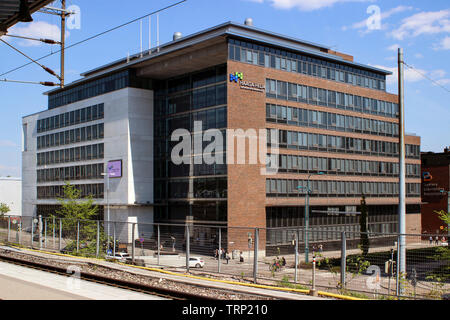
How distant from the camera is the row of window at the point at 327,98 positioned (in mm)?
60963

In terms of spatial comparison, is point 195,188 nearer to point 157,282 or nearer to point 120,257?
point 120,257

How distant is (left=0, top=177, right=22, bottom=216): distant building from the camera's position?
119438 millimetres

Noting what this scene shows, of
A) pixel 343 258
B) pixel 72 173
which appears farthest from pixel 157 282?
pixel 72 173

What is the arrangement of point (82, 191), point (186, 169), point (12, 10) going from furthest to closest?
point (82, 191), point (186, 169), point (12, 10)

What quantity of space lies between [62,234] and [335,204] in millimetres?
47138

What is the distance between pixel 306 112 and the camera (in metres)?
64.7

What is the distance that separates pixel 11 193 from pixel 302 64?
8662 centimetres

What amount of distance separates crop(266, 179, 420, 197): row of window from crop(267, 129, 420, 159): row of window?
4.46m

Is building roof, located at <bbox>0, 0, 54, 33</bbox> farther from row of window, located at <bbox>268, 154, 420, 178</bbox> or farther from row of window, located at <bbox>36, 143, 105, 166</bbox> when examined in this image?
row of window, located at <bbox>36, 143, 105, 166</bbox>

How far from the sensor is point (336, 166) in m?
68.3

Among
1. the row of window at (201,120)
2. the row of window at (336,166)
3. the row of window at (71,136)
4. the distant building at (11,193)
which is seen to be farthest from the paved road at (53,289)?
the distant building at (11,193)

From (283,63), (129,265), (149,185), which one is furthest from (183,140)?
(129,265)
